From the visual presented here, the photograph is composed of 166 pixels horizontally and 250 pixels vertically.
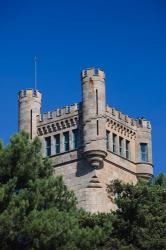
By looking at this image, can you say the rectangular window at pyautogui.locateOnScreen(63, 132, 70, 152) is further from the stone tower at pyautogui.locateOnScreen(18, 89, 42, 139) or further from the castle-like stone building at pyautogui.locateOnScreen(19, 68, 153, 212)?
the stone tower at pyautogui.locateOnScreen(18, 89, 42, 139)

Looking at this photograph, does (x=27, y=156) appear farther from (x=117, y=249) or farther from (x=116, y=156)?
(x=116, y=156)

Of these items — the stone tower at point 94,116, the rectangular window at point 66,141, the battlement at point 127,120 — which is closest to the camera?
the stone tower at point 94,116

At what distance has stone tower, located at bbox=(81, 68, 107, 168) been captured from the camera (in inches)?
2923

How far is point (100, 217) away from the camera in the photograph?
5222 cm

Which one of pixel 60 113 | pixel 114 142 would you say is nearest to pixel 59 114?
pixel 60 113

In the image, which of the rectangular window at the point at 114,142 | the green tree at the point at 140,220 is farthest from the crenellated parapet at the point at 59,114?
the green tree at the point at 140,220

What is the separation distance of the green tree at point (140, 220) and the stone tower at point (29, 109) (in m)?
25.1

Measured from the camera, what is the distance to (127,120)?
81000mm

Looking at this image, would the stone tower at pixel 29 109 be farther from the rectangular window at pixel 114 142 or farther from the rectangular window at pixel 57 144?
the rectangular window at pixel 114 142

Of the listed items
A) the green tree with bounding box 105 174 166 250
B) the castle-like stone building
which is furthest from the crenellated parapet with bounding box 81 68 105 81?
the green tree with bounding box 105 174 166 250

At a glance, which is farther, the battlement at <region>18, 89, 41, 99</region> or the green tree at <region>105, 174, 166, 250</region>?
the battlement at <region>18, 89, 41, 99</region>

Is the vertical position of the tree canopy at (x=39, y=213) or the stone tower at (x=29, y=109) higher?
the stone tower at (x=29, y=109)

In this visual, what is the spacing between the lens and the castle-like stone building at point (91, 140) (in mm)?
74375

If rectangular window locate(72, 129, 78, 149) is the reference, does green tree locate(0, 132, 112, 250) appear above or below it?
below
